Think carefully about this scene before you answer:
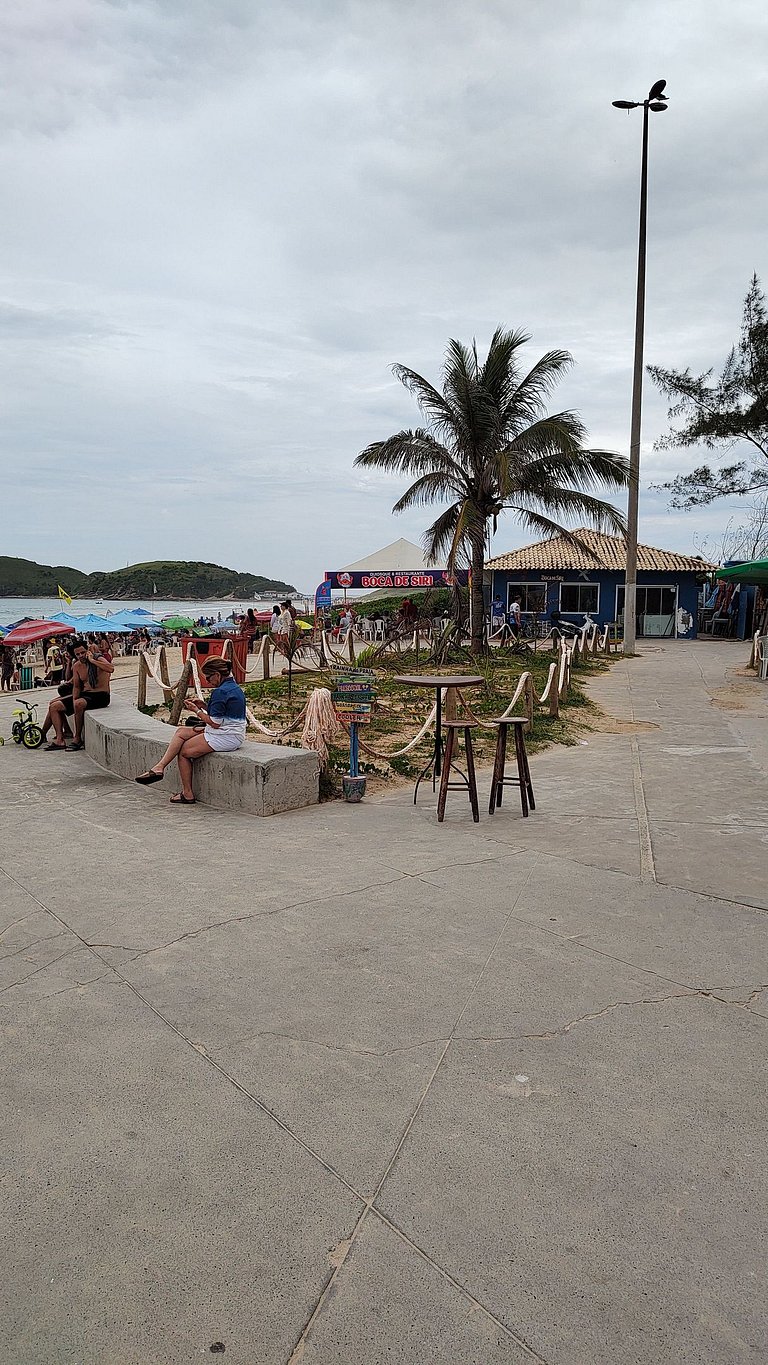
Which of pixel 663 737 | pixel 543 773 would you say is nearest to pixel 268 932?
pixel 543 773

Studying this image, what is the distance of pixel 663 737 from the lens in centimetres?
1136

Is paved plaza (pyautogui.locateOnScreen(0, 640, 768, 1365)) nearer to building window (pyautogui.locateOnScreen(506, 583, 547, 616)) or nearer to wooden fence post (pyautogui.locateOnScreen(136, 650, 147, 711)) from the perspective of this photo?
wooden fence post (pyautogui.locateOnScreen(136, 650, 147, 711))

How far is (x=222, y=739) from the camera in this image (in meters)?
7.41

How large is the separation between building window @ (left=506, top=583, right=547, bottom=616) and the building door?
3051 millimetres

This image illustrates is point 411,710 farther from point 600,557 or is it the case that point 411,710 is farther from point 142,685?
point 600,557

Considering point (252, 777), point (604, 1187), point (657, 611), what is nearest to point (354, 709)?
point (252, 777)

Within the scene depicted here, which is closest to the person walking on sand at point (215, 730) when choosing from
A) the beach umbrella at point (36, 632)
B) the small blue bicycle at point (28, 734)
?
the small blue bicycle at point (28, 734)

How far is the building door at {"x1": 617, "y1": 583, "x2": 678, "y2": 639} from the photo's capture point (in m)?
35.8

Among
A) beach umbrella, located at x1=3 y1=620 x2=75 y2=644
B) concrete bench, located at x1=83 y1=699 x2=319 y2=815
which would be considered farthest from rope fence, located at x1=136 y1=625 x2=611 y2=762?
beach umbrella, located at x1=3 y1=620 x2=75 y2=644

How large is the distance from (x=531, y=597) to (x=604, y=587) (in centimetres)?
297

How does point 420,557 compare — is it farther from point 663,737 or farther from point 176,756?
point 176,756

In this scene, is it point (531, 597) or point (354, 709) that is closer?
point (354, 709)

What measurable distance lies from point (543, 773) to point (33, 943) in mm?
5752

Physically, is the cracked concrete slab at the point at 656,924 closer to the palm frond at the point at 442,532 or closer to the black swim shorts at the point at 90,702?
the black swim shorts at the point at 90,702
